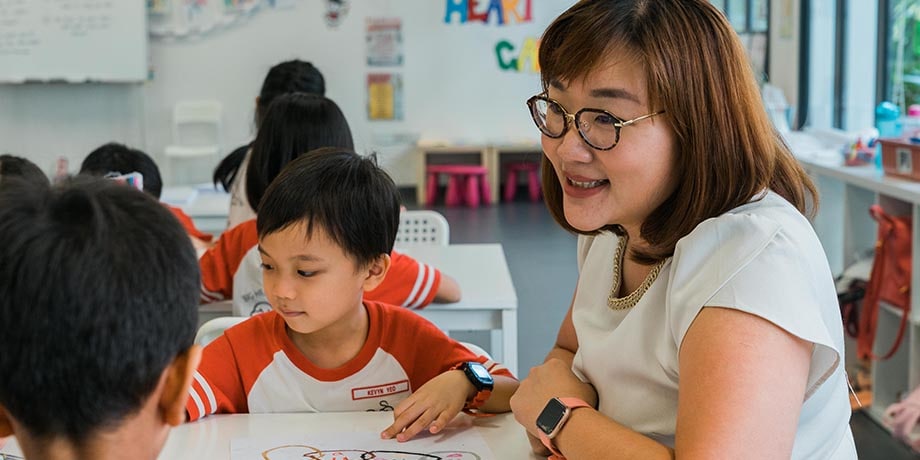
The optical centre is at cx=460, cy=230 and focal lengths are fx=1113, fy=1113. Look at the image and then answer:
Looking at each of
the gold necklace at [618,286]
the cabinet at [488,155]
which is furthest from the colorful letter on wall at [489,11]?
the gold necklace at [618,286]

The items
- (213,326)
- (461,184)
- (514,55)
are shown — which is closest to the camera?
(213,326)

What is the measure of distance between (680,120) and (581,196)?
162 millimetres

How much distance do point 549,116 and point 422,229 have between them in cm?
222

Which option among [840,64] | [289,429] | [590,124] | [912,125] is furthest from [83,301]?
[840,64]

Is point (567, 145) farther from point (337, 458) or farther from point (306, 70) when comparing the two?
point (306, 70)

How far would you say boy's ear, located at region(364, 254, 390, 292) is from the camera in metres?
1.89

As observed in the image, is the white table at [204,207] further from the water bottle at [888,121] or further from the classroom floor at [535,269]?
the water bottle at [888,121]

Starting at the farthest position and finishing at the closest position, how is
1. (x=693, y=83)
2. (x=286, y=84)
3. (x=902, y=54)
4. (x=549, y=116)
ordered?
(x=902, y=54)
(x=286, y=84)
(x=549, y=116)
(x=693, y=83)

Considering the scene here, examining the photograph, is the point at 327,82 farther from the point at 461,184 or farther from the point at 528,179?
the point at 528,179

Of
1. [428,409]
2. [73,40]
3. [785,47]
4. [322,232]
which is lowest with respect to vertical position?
[428,409]

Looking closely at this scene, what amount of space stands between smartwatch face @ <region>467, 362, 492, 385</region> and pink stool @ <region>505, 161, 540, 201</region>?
664cm

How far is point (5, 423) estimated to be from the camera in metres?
0.91

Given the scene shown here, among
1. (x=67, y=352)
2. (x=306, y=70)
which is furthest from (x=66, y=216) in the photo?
(x=306, y=70)

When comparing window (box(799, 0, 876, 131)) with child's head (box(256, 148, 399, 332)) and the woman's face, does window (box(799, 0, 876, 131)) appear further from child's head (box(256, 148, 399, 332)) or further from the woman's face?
the woman's face
